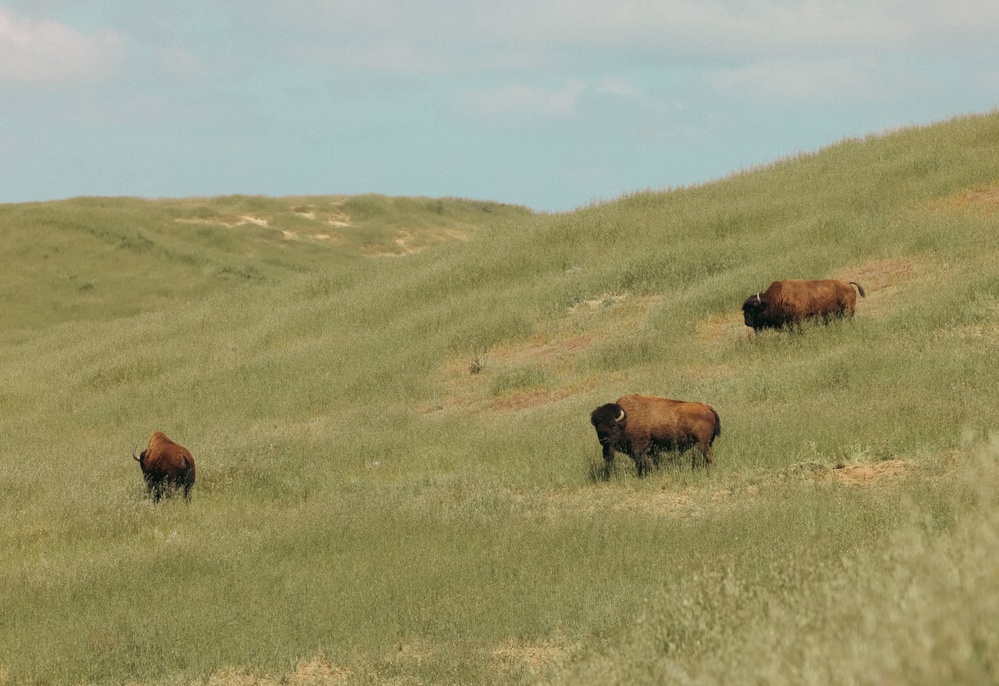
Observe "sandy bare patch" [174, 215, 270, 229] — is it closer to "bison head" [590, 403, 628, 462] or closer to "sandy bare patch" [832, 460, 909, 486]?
"bison head" [590, 403, 628, 462]

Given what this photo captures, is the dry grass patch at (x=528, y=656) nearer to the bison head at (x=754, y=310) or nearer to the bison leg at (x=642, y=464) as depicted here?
the bison leg at (x=642, y=464)

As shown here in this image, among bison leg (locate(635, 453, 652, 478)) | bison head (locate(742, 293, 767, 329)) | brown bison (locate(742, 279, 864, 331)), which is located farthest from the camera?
bison head (locate(742, 293, 767, 329))

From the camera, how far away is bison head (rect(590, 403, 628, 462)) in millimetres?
13336

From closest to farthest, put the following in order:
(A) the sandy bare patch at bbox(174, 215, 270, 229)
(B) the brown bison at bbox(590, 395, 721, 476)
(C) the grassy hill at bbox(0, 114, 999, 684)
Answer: (C) the grassy hill at bbox(0, 114, 999, 684)
(B) the brown bison at bbox(590, 395, 721, 476)
(A) the sandy bare patch at bbox(174, 215, 270, 229)

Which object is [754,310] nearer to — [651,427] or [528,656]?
[651,427]

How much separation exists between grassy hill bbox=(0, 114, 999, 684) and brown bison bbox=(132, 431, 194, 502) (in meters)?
0.36

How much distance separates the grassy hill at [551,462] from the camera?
21.8 ft

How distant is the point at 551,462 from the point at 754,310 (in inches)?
Answer: 275

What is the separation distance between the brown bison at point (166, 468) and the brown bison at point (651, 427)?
6189 millimetres

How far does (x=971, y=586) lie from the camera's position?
3674 mm

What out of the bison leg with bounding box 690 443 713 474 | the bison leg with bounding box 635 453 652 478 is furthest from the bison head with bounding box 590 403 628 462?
the bison leg with bounding box 690 443 713 474

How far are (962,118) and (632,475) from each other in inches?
921

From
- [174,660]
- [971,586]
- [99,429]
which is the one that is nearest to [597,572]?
[174,660]

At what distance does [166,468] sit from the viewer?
1541 cm
